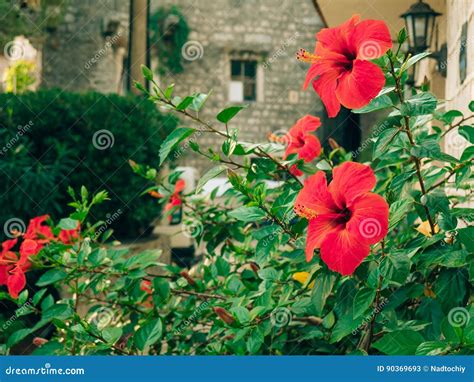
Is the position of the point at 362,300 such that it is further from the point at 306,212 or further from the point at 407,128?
the point at 407,128

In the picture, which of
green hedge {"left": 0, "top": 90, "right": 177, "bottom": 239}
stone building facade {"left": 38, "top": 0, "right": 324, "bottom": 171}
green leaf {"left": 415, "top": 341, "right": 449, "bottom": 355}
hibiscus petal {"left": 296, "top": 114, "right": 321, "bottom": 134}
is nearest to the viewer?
green leaf {"left": 415, "top": 341, "right": 449, "bottom": 355}

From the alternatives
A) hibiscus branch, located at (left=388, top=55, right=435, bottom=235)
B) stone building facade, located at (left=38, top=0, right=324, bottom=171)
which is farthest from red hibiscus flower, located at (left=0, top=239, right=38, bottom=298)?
stone building facade, located at (left=38, top=0, right=324, bottom=171)

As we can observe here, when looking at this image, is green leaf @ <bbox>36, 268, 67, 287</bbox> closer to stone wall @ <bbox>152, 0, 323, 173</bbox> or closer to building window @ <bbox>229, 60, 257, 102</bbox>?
stone wall @ <bbox>152, 0, 323, 173</bbox>

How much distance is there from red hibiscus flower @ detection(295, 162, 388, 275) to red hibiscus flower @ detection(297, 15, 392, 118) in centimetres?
11

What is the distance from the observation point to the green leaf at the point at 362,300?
1048mm

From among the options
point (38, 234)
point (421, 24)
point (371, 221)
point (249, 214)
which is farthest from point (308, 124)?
point (421, 24)

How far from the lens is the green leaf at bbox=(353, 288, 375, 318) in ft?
3.44

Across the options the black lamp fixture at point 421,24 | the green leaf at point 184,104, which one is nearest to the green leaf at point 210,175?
the green leaf at point 184,104

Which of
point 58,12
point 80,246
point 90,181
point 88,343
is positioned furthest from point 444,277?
point 58,12

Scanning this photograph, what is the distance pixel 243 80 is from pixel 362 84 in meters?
13.1

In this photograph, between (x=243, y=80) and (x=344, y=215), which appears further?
(x=243, y=80)

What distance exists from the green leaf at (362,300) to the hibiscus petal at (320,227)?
13 centimetres

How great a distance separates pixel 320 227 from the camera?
1.01 metres

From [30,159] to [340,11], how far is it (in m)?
2.63
